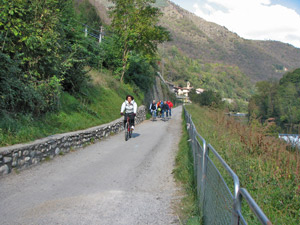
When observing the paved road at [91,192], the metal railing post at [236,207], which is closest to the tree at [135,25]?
the paved road at [91,192]

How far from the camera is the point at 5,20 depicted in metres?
9.04

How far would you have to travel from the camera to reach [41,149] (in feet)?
25.6

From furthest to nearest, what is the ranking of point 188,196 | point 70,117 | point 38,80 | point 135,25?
1. point 135,25
2. point 70,117
3. point 38,80
4. point 188,196

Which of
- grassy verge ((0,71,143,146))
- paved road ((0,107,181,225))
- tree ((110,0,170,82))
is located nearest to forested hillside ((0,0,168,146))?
grassy verge ((0,71,143,146))

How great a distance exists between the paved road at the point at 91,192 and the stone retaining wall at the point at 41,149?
0.78ft

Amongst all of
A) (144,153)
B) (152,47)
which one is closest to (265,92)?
(152,47)

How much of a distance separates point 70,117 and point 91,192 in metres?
6.92

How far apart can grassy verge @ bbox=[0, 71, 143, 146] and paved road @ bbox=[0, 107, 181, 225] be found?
42.5 inches

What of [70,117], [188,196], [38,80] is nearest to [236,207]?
[188,196]

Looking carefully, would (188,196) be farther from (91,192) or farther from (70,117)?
(70,117)

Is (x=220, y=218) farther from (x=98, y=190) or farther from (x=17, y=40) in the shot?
(x=17, y=40)

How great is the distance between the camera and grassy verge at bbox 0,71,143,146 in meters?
7.68

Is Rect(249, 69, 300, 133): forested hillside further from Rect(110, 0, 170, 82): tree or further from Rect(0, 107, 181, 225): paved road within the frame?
Rect(0, 107, 181, 225): paved road

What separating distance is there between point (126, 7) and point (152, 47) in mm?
4691
